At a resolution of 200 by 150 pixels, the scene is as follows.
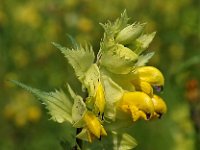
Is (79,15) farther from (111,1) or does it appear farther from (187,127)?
(187,127)

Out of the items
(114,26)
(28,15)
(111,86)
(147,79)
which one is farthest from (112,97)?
(28,15)

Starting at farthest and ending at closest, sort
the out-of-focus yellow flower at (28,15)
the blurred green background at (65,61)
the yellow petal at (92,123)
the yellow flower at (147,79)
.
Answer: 1. the out-of-focus yellow flower at (28,15)
2. the blurred green background at (65,61)
3. the yellow flower at (147,79)
4. the yellow petal at (92,123)

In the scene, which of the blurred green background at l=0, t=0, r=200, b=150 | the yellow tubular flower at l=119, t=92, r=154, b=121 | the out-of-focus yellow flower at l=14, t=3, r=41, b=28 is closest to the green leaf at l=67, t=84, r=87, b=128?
the yellow tubular flower at l=119, t=92, r=154, b=121

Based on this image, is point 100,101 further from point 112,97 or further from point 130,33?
point 130,33

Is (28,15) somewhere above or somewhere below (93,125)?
below

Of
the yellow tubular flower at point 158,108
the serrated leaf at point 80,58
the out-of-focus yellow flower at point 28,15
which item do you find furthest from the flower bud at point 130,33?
the out-of-focus yellow flower at point 28,15

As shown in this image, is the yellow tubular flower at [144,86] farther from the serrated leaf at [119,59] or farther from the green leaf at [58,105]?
the green leaf at [58,105]
